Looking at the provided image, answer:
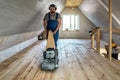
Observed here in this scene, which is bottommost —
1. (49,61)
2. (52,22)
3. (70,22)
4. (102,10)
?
(49,61)

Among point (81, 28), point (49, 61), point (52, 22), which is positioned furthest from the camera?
point (81, 28)

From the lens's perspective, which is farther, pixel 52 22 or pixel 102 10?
pixel 102 10

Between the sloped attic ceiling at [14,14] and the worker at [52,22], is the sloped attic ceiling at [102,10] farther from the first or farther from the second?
the sloped attic ceiling at [14,14]

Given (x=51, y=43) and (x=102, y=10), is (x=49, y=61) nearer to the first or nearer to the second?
(x=51, y=43)

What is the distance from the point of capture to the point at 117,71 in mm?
3477

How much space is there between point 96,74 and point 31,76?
4.08ft

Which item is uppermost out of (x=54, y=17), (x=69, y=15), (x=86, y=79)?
(x=69, y=15)

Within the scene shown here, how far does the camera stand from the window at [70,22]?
40.1 feet

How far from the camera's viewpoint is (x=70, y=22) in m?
12.3

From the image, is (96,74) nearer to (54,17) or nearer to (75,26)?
(54,17)

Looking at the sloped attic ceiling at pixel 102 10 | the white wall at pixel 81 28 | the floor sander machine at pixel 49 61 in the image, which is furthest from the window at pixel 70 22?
the floor sander machine at pixel 49 61

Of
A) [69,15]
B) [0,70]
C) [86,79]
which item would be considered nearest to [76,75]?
[86,79]

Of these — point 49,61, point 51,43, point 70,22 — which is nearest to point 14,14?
point 51,43

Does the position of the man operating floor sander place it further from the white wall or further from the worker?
the white wall
